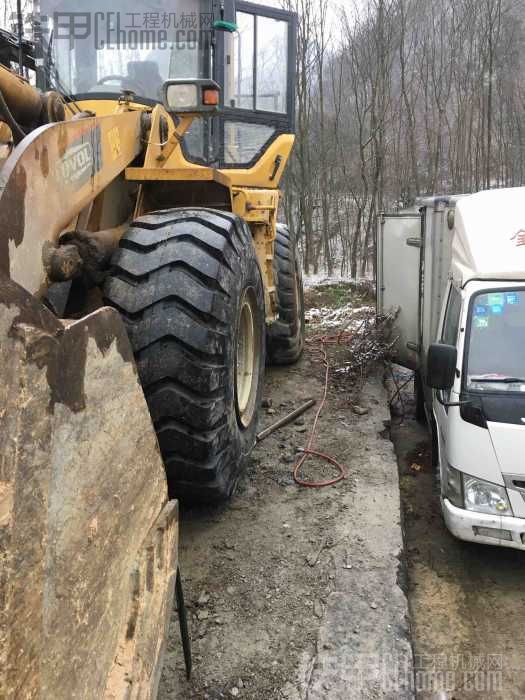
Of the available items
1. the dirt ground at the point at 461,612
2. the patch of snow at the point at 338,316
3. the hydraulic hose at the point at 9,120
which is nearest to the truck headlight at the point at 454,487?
the dirt ground at the point at 461,612

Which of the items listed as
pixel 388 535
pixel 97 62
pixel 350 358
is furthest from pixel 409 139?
pixel 388 535

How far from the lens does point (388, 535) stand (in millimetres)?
3705

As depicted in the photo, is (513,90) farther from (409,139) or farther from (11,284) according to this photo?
(11,284)

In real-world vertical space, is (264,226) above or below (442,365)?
above

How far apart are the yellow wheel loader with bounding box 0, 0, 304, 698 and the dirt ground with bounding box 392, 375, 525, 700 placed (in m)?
1.28

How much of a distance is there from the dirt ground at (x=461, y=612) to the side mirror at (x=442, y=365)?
108 centimetres

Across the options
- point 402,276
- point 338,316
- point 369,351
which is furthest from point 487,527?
point 338,316

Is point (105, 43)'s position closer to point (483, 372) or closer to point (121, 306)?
point (121, 306)

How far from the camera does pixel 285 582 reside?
128 inches

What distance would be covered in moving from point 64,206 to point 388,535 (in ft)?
8.31

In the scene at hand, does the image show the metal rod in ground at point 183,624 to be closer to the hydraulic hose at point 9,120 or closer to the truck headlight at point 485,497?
the truck headlight at point 485,497

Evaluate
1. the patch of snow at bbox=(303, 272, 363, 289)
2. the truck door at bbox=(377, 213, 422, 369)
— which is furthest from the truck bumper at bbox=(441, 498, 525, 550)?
the patch of snow at bbox=(303, 272, 363, 289)

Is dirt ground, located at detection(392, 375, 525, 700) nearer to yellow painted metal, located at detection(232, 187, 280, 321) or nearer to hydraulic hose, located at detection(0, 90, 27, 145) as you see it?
yellow painted metal, located at detection(232, 187, 280, 321)

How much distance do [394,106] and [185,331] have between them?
50.4ft
